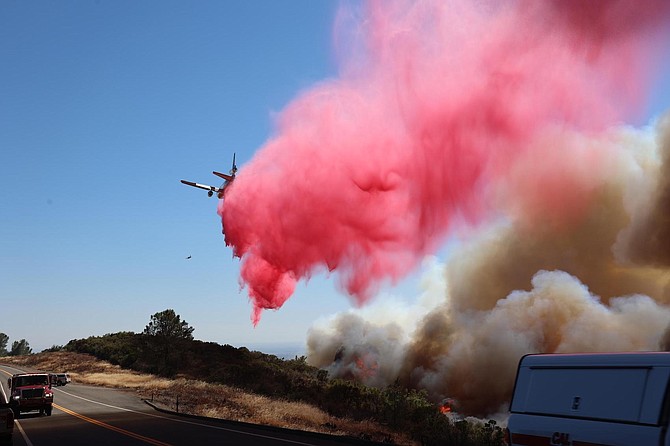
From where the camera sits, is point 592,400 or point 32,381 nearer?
point 592,400

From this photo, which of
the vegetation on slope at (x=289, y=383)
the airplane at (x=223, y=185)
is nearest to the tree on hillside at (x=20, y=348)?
the vegetation on slope at (x=289, y=383)

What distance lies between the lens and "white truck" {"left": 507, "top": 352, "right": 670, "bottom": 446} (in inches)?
296

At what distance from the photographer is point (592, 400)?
8227 mm

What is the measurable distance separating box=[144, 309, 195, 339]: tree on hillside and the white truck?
280ft

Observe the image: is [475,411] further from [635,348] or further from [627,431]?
[627,431]

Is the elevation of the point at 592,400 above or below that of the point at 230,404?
above

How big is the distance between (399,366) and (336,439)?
58.7 meters

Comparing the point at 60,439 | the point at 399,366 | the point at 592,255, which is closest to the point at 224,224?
the point at 60,439

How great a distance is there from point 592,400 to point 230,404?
30.4 metres

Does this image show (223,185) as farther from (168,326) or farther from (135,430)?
(168,326)

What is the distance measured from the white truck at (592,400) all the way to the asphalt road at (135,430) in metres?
9.00

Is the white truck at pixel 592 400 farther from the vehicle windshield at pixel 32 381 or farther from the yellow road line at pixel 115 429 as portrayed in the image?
the vehicle windshield at pixel 32 381

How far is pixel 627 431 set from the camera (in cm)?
763

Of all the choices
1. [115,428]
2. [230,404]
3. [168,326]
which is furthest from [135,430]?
[168,326]
